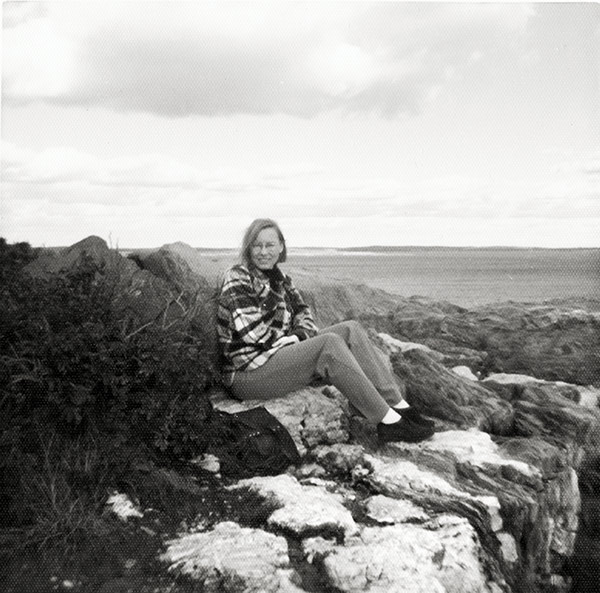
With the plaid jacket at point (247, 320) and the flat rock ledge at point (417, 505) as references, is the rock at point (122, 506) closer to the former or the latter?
the flat rock ledge at point (417, 505)

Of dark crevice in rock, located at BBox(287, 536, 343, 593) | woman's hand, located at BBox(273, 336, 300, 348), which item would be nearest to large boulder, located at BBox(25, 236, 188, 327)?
woman's hand, located at BBox(273, 336, 300, 348)

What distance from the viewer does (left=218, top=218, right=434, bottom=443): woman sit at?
19.6 feet

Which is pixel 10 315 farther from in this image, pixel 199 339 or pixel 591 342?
pixel 591 342

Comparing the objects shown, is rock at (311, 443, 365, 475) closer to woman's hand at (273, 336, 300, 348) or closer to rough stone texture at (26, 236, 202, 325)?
woman's hand at (273, 336, 300, 348)

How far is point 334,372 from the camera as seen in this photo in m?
5.99

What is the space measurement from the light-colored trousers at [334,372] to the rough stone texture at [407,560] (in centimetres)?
131

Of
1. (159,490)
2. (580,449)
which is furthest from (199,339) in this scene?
(580,449)

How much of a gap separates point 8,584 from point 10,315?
191 cm

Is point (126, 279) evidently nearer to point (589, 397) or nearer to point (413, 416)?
point (413, 416)

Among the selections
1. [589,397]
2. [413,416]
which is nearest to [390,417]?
[413,416]

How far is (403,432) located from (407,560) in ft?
5.60

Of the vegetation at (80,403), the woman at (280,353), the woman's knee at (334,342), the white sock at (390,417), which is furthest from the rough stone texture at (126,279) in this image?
the white sock at (390,417)

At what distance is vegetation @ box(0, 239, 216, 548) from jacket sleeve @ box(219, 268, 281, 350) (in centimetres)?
57

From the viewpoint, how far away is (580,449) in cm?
723
